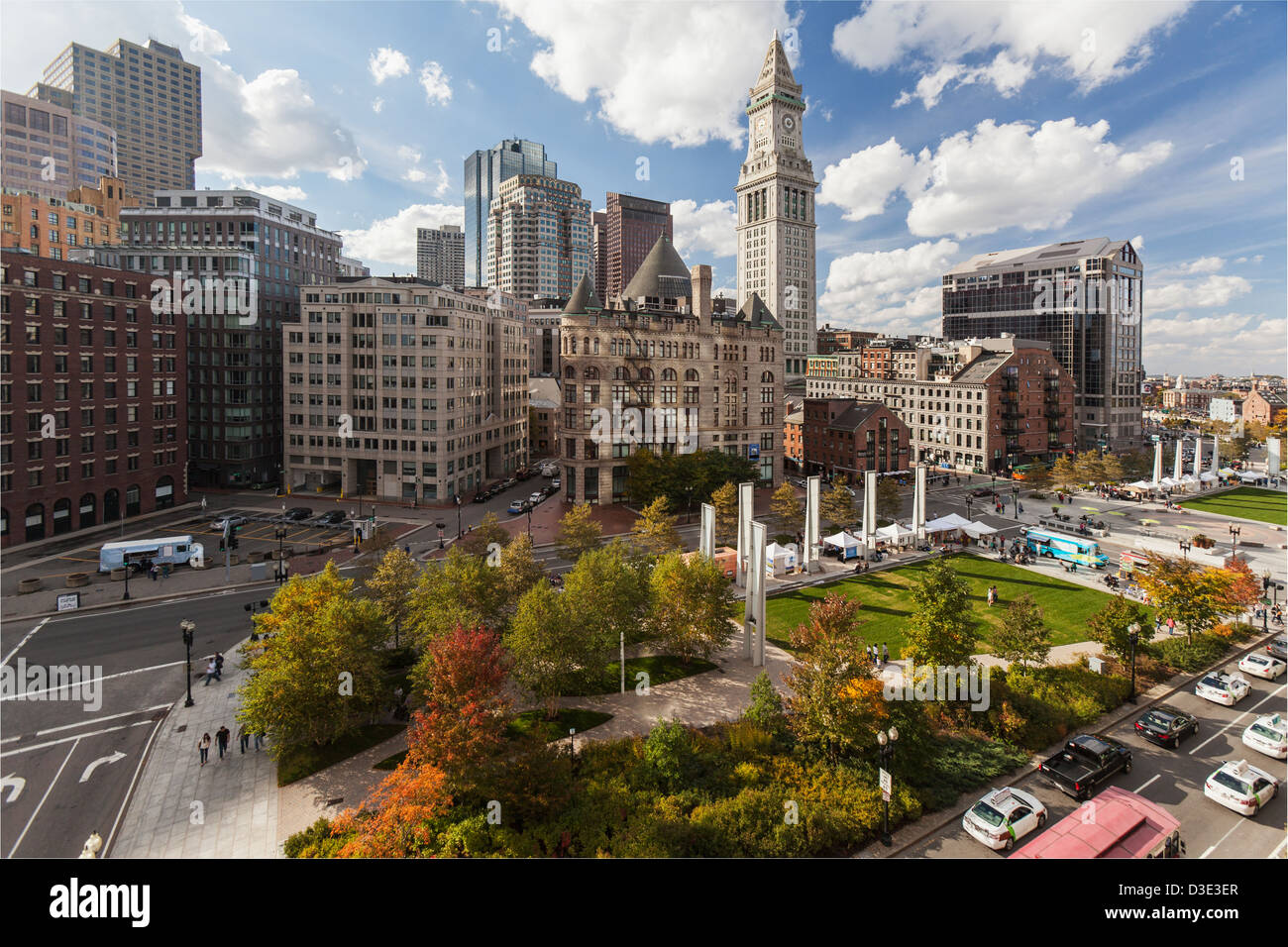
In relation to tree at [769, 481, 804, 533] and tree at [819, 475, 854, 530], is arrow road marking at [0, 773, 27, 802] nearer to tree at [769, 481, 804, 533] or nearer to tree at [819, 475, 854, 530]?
tree at [769, 481, 804, 533]

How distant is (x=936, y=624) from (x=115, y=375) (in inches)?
2580

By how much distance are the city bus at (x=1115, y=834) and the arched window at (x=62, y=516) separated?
66.0 meters

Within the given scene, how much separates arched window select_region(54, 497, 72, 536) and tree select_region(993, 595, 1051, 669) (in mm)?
65829

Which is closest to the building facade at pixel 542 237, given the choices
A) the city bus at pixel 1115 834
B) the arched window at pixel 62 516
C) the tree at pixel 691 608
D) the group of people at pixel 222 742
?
the arched window at pixel 62 516

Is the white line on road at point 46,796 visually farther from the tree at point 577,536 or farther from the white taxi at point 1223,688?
the white taxi at point 1223,688

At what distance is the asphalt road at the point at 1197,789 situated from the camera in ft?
56.2

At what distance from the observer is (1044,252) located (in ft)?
374

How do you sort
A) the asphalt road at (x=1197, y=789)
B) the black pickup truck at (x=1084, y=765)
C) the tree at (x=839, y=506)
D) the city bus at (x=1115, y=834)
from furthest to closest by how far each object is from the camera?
the tree at (x=839, y=506)
the black pickup truck at (x=1084, y=765)
the asphalt road at (x=1197, y=789)
the city bus at (x=1115, y=834)

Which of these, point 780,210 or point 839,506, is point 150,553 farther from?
point 780,210

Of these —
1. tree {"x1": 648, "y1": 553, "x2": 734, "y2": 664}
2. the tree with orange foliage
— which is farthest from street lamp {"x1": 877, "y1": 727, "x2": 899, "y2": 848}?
tree {"x1": 648, "y1": 553, "x2": 734, "y2": 664}

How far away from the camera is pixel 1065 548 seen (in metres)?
46.1

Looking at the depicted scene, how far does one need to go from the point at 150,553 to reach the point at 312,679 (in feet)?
106

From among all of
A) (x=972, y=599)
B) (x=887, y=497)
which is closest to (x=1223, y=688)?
(x=972, y=599)
